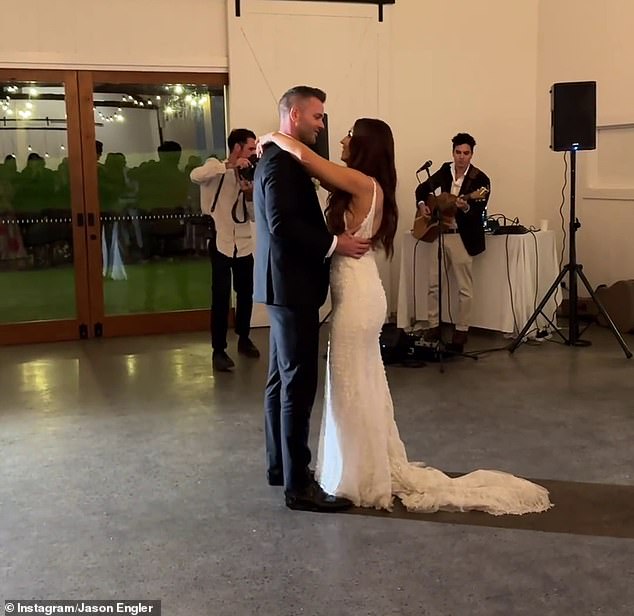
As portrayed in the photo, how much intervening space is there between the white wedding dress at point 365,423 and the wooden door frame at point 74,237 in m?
4.19

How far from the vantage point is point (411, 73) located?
24.6 ft

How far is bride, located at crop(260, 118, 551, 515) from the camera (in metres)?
3.05

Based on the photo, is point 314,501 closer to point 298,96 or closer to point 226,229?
point 298,96

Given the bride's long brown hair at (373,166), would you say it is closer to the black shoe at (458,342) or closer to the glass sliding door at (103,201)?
the black shoe at (458,342)

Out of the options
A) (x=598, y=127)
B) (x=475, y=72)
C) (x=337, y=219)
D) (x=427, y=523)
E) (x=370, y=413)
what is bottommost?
(x=427, y=523)

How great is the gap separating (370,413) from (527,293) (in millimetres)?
3507

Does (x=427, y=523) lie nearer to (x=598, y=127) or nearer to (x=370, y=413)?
(x=370, y=413)

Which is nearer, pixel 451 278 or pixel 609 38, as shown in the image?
pixel 451 278

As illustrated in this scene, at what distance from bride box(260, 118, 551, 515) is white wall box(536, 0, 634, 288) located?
15.0 feet

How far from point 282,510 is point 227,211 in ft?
9.24

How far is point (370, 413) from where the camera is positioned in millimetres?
3111

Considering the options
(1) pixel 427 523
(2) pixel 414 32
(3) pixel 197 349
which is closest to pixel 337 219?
(1) pixel 427 523

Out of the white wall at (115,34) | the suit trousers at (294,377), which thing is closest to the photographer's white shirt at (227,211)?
the white wall at (115,34)

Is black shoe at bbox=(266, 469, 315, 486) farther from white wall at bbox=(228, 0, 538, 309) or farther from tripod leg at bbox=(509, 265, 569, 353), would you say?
white wall at bbox=(228, 0, 538, 309)
